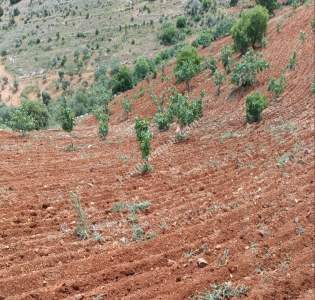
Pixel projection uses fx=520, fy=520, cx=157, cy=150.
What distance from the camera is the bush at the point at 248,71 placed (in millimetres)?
25000

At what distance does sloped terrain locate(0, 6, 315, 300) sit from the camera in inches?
323

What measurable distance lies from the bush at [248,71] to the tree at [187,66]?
5.03 metres

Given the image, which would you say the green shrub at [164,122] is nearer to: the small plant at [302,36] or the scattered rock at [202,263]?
the small plant at [302,36]

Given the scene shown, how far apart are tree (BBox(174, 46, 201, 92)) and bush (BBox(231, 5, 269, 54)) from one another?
117 inches

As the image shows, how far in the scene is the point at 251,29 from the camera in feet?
104

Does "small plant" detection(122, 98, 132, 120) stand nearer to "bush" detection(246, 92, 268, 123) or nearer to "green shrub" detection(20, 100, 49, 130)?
"green shrub" detection(20, 100, 49, 130)

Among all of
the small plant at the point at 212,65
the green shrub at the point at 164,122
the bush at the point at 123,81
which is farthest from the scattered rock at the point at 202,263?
the bush at the point at 123,81

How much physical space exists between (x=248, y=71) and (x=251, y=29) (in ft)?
24.3

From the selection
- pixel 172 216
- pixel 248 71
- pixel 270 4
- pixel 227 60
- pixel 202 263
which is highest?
pixel 202 263

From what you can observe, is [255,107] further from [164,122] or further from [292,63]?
[292,63]

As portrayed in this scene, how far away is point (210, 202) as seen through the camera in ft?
36.8

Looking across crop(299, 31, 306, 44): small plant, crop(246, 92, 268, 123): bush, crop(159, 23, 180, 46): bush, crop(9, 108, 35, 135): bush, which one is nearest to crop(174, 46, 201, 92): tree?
crop(299, 31, 306, 44): small plant

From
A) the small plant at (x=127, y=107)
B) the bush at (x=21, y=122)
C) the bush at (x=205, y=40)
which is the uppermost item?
the bush at (x=21, y=122)

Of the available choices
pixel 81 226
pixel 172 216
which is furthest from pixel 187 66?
pixel 81 226
